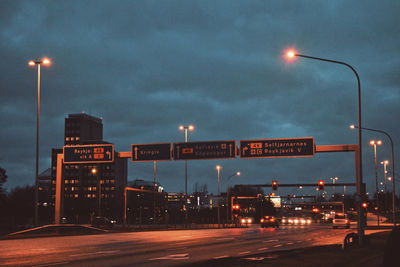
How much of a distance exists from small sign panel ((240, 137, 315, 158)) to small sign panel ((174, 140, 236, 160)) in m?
1.37

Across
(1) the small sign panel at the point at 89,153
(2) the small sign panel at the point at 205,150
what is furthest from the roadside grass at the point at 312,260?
(1) the small sign panel at the point at 89,153

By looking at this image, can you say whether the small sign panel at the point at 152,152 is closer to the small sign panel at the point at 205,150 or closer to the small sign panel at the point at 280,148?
the small sign panel at the point at 205,150

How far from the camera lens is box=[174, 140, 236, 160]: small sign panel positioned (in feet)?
127

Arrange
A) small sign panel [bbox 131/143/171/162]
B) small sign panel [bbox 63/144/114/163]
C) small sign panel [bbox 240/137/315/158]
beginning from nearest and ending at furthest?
1. small sign panel [bbox 240/137/315/158]
2. small sign panel [bbox 131/143/171/162]
3. small sign panel [bbox 63/144/114/163]

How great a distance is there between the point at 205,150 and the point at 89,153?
31.9 ft

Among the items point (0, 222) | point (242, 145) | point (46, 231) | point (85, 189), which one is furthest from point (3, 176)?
point (85, 189)

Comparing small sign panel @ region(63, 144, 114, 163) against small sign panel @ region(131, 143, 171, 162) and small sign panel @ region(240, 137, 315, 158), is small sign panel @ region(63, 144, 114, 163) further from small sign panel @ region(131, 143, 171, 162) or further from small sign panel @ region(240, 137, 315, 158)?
small sign panel @ region(240, 137, 315, 158)

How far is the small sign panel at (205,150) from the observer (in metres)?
38.7

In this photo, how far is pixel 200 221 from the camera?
97.6 m

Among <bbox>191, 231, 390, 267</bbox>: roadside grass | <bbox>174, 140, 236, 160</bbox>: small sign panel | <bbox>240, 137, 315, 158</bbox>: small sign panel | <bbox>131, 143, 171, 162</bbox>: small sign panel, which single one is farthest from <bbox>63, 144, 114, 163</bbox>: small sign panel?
<bbox>191, 231, 390, 267</bbox>: roadside grass

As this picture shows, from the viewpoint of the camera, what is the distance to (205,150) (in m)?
39.4

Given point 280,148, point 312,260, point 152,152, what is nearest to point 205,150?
point 152,152

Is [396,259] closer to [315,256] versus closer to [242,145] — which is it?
[315,256]

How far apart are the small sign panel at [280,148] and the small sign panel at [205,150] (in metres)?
1.37
